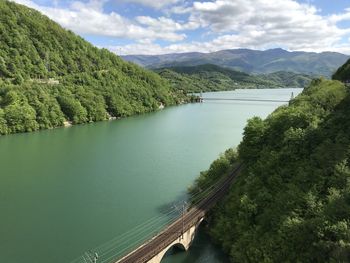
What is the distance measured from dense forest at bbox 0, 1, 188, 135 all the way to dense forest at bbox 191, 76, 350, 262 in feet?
201

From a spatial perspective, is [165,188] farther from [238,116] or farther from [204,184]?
[238,116]

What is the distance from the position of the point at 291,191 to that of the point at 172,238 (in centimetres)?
923

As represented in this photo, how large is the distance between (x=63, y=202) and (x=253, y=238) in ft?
67.3

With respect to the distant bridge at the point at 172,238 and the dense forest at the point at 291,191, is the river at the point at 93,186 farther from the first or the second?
the dense forest at the point at 291,191

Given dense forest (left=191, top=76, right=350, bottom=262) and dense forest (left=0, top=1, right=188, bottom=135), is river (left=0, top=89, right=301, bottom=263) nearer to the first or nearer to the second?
dense forest (left=191, top=76, right=350, bottom=262)

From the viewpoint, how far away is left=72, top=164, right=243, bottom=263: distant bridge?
76.4 feet

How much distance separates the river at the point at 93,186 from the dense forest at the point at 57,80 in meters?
10.3

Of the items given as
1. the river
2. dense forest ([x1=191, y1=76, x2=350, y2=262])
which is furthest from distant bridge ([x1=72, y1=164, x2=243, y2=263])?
dense forest ([x1=191, y1=76, x2=350, y2=262])

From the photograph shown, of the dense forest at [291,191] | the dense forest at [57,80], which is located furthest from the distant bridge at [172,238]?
the dense forest at [57,80]

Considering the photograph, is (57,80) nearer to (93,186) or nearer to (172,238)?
(93,186)

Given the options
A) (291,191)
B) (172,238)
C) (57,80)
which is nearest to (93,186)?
(172,238)

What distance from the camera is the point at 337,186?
2439 centimetres

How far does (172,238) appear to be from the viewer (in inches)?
990

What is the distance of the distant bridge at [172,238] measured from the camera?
76.4 ft
